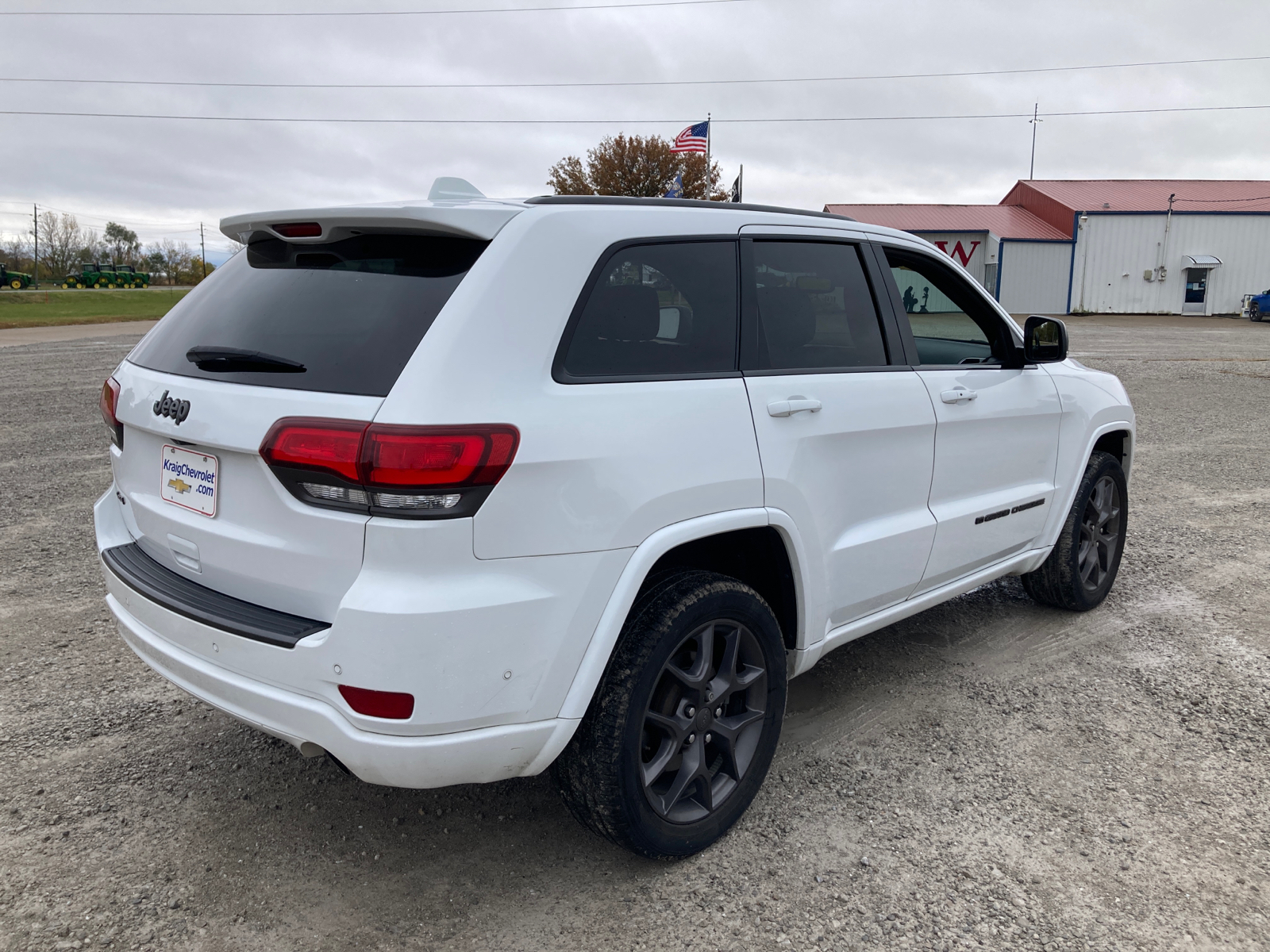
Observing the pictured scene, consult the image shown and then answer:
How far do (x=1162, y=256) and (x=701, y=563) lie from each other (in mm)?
47596

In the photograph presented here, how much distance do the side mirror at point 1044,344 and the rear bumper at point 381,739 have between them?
2.64 meters

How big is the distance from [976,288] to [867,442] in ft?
3.95

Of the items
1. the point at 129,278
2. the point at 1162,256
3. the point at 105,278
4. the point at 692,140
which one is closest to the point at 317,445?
the point at 692,140

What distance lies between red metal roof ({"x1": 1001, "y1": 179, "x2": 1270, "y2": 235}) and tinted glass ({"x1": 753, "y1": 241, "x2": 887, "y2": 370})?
44.9m

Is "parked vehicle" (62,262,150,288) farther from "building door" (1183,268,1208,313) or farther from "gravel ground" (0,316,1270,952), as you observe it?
"gravel ground" (0,316,1270,952)

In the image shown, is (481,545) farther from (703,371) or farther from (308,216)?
(308,216)

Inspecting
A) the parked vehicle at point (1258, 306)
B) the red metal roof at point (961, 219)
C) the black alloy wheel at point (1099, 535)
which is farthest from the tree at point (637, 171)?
the black alloy wheel at point (1099, 535)

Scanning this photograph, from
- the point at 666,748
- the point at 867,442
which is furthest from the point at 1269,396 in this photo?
the point at 666,748

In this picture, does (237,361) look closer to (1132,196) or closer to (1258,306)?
(1258,306)

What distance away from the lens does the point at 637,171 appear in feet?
173

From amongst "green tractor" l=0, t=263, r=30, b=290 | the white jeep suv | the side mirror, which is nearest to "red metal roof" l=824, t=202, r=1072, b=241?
the side mirror

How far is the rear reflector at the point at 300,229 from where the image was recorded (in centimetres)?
251

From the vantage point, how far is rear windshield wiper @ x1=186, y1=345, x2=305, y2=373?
232 cm

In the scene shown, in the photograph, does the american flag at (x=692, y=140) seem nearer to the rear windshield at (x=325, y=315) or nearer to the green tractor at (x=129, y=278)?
the rear windshield at (x=325, y=315)
